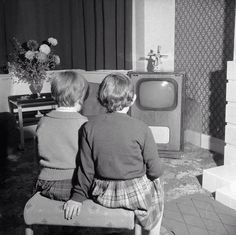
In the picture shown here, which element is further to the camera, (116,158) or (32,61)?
(32,61)

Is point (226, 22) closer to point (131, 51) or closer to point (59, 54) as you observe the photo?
point (131, 51)

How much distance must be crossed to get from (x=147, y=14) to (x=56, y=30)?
3.57 feet

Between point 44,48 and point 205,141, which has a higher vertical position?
point 44,48

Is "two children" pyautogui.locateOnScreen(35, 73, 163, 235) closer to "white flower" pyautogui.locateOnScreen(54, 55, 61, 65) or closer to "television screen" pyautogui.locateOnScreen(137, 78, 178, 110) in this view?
"television screen" pyautogui.locateOnScreen(137, 78, 178, 110)

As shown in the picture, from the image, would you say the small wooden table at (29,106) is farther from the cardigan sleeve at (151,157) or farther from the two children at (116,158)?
the cardigan sleeve at (151,157)

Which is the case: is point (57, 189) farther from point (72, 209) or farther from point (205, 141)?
point (205, 141)

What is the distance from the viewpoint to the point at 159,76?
3088 mm

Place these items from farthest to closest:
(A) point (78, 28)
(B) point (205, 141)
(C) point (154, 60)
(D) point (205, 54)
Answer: (A) point (78, 28) → (C) point (154, 60) → (B) point (205, 141) → (D) point (205, 54)

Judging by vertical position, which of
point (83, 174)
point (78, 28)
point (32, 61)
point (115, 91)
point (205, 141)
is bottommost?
point (205, 141)

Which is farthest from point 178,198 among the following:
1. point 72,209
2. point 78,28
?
point 78,28

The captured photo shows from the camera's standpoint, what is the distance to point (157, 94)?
10.3 feet

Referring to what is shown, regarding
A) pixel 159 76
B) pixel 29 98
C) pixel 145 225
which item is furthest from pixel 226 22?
pixel 145 225

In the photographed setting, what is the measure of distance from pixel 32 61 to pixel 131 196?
2750 mm

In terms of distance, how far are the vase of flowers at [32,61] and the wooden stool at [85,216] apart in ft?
8.16
